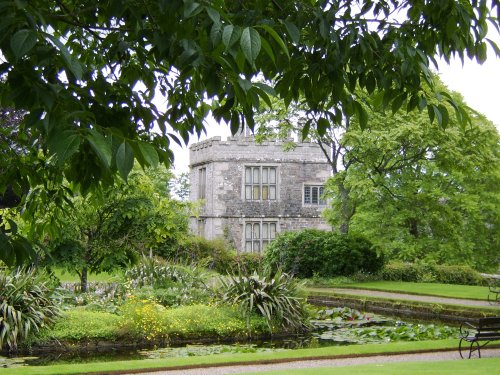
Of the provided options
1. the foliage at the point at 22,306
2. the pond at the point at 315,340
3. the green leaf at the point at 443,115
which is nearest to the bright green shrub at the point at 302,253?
the pond at the point at 315,340

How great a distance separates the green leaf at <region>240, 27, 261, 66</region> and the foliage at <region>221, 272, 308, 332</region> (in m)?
11.7

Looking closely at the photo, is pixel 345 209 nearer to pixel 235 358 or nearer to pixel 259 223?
pixel 259 223

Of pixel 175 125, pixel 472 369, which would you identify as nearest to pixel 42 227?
pixel 175 125

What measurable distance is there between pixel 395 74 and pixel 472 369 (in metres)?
6.28

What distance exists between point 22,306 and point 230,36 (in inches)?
443

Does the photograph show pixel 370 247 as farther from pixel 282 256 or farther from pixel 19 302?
pixel 19 302

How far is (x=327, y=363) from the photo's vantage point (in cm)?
1034

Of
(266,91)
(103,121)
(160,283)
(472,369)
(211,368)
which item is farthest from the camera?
(160,283)

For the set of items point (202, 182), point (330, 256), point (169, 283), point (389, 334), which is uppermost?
point (202, 182)

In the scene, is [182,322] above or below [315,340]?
above

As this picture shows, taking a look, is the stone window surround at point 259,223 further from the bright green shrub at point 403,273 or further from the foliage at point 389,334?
the foliage at point 389,334

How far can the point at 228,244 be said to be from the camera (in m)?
36.3

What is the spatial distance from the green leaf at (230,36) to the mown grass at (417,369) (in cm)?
720

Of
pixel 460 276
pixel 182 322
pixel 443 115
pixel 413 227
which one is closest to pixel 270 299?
pixel 182 322
